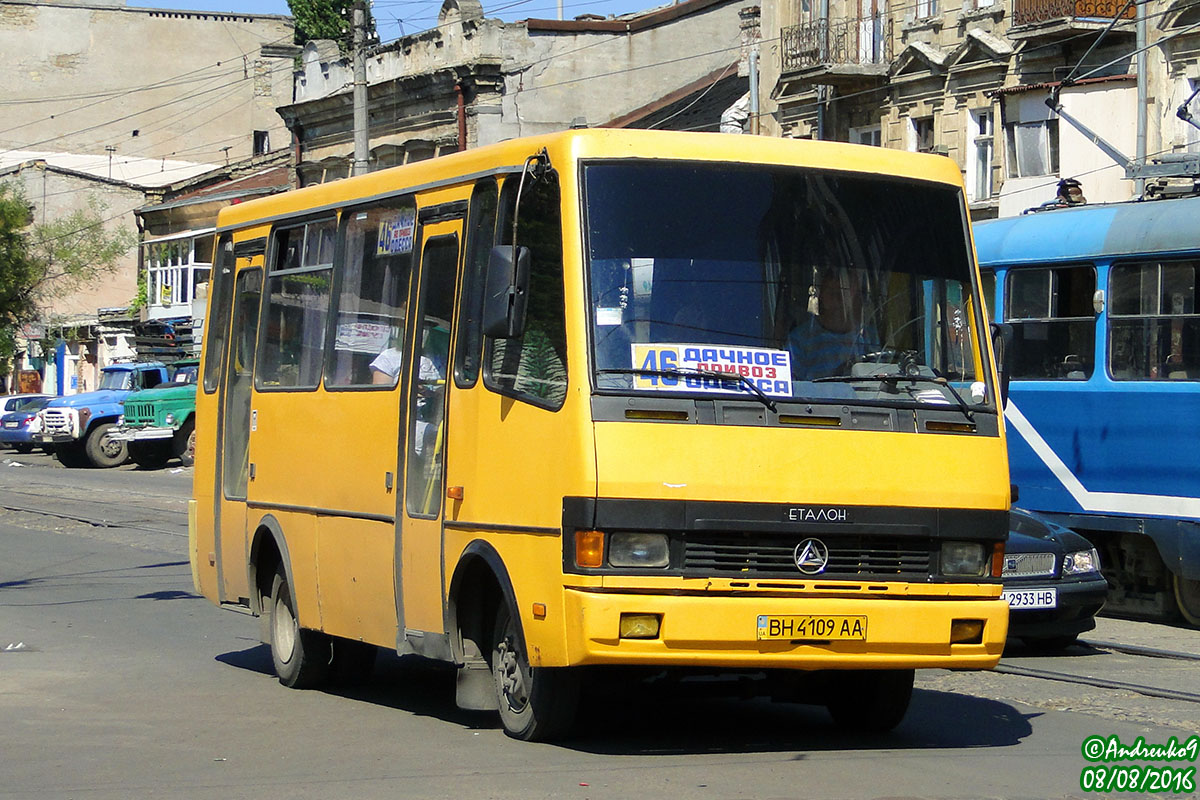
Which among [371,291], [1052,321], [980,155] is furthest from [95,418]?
[371,291]

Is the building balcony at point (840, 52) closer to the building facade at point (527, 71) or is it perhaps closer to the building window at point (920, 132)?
the building window at point (920, 132)

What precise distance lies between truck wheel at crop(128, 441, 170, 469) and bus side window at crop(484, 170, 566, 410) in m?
32.1

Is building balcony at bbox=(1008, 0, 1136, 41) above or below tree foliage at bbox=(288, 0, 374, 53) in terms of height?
below

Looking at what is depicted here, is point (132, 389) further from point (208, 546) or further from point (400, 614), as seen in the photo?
point (400, 614)

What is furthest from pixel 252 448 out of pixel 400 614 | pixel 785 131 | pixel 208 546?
pixel 785 131

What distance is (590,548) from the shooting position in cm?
735

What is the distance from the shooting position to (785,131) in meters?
38.5

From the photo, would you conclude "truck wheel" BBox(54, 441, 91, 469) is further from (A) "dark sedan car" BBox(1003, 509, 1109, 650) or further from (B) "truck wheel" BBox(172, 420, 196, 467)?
(A) "dark sedan car" BBox(1003, 509, 1109, 650)

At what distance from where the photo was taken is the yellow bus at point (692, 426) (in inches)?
292

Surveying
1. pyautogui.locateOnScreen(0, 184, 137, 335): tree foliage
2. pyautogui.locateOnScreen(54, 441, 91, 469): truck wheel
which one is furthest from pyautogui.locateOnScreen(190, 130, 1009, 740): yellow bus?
pyautogui.locateOnScreen(0, 184, 137, 335): tree foliage

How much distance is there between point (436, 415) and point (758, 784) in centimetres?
254

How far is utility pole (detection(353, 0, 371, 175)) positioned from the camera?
3070 centimetres

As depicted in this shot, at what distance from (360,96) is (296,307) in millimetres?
21747

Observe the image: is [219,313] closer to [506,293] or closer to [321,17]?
[506,293]
